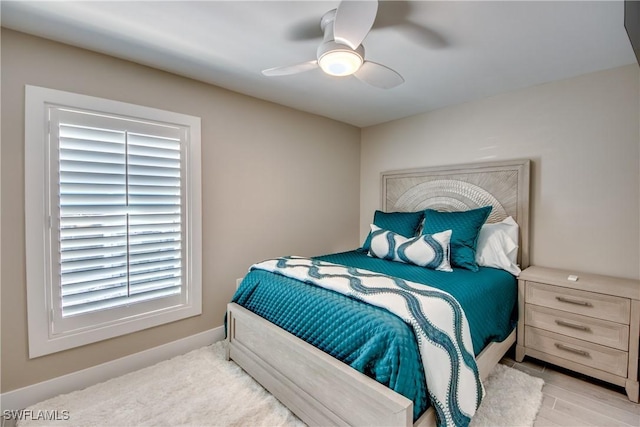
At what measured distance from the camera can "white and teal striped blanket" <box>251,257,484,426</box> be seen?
1329mm

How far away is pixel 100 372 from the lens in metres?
2.07

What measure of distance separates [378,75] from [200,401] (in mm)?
2344

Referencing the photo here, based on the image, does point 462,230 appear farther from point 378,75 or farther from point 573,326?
point 378,75

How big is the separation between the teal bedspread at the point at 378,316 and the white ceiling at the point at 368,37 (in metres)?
1.59

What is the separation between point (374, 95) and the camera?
2.85 m

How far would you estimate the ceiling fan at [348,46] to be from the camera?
52.5 inches

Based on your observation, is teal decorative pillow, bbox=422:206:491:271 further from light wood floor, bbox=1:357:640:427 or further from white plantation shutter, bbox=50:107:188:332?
white plantation shutter, bbox=50:107:188:332

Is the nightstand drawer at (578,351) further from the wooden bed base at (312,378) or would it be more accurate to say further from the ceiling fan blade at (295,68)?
the ceiling fan blade at (295,68)

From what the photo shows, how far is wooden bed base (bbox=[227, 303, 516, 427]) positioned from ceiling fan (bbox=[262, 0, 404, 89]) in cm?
161

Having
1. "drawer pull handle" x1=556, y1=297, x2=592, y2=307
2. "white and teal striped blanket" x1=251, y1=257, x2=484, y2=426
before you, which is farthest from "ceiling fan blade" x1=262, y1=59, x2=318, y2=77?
A: "drawer pull handle" x1=556, y1=297, x2=592, y2=307

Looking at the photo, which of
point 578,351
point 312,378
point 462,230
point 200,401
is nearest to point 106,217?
point 200,401

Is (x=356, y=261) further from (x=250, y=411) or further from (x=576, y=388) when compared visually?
(x=576, y=388)

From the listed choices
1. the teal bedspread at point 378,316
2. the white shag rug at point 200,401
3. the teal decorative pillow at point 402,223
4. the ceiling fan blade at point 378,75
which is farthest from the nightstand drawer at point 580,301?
the ceiling fan blade at point 378,75

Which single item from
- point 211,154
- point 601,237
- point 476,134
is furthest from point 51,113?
point 601,237
